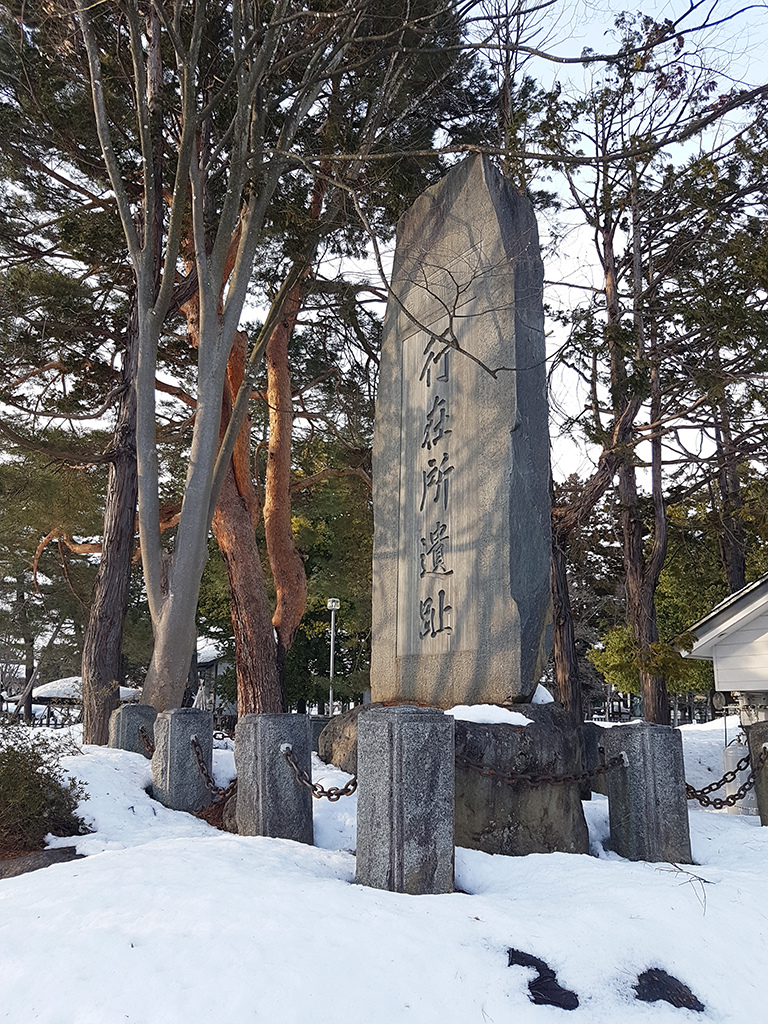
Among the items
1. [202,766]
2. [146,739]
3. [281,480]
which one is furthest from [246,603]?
[202,766]

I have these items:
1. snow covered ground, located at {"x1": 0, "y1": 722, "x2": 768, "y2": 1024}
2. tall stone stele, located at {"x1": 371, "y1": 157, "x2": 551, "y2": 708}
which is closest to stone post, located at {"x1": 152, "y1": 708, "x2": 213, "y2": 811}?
tall stone stele, located at {"x1": 371, "y1": 157, "x2": 551, "y2": 708}

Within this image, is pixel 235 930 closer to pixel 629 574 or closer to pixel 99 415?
pixel 99 415

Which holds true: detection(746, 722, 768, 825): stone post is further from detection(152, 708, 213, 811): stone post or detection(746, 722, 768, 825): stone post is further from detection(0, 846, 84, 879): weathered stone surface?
detection(0, 846, 84, 879): weathered stone surface

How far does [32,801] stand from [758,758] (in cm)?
547

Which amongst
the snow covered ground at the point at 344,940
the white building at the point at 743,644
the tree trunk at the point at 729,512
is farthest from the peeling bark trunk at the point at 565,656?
the snow covered ground at the point at 344,940

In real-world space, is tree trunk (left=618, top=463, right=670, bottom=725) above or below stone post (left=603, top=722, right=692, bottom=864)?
above

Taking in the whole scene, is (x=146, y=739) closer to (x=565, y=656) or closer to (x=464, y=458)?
(x=464, y=458)

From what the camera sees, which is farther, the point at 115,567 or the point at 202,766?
the point at 115,567

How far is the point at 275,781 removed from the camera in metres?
5.62

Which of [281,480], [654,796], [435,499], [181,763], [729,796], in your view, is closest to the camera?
[654,796]

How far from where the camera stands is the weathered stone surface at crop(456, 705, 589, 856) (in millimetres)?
5551

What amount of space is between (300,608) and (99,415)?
499cm

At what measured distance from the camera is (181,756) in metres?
7.23

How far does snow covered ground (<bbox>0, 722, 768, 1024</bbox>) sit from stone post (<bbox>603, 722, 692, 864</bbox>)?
519 mm
